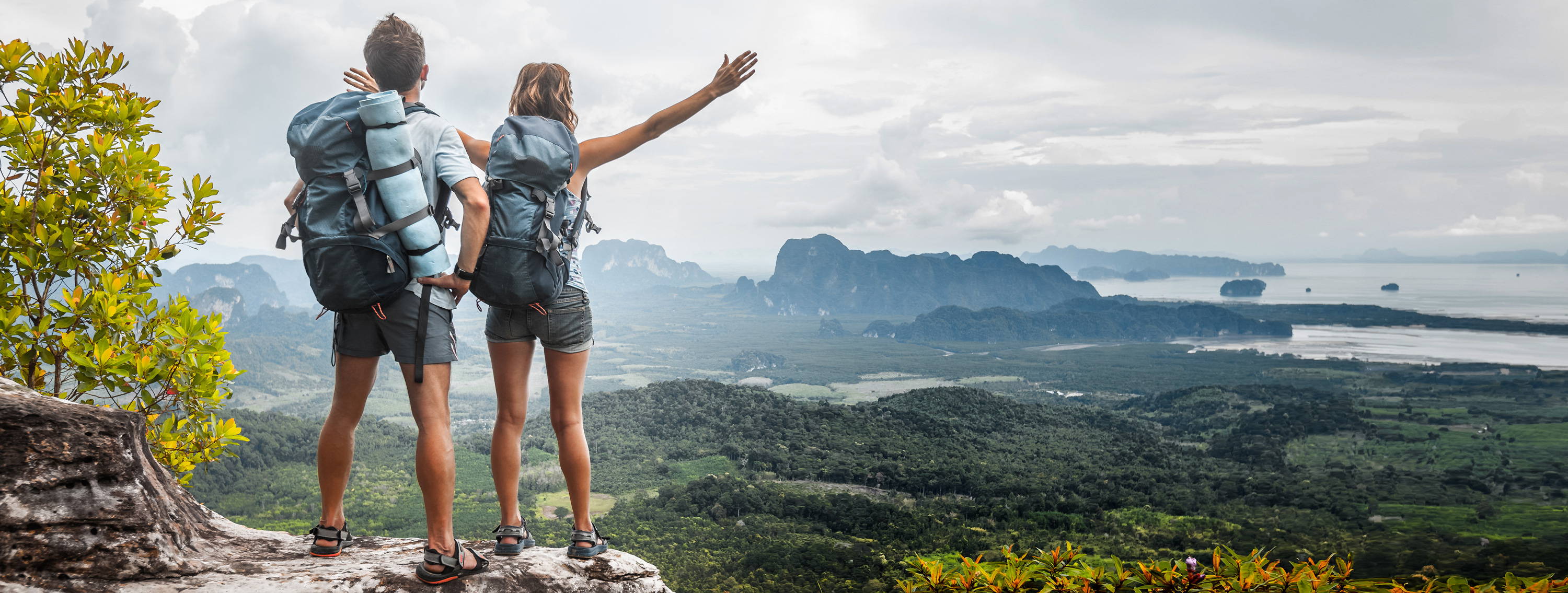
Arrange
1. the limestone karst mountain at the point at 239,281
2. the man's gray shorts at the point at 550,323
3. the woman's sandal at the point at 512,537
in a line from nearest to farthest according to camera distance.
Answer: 1. the man's gray shorts at the point at 550,323
2. the woman's sandal at the point at 512,537
3. the limestone karst mountain at the point at 239,281

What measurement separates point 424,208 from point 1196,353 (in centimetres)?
14530

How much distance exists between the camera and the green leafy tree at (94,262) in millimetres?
3572

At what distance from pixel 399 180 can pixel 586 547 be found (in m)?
1.68

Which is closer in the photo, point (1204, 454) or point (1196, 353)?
point (1204, 454)

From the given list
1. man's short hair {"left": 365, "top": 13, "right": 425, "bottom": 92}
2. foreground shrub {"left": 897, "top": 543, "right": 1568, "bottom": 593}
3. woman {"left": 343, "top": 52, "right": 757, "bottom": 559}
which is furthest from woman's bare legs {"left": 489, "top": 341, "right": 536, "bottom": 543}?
foreground shrub {"left": 897, "top": 543, "right": 1568, "bottom": 593}

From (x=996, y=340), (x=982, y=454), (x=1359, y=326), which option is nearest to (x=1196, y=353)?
(x=996, y=340)

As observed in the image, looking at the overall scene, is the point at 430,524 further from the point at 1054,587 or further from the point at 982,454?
the point at 982,454

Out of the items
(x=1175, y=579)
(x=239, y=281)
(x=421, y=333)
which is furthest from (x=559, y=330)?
(x=239, y=281)

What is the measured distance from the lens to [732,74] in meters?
3.21

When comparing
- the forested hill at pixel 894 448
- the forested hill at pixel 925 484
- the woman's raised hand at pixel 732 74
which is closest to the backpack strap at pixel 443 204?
the woman's raised hand at pixel 732 74

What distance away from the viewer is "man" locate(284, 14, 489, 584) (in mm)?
2746

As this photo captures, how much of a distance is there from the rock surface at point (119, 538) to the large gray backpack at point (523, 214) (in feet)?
3.73

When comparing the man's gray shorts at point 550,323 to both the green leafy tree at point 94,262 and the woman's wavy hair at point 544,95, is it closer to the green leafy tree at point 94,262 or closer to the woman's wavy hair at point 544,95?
the woman's wavy hair at point 544,95

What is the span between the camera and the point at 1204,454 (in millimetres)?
67625
